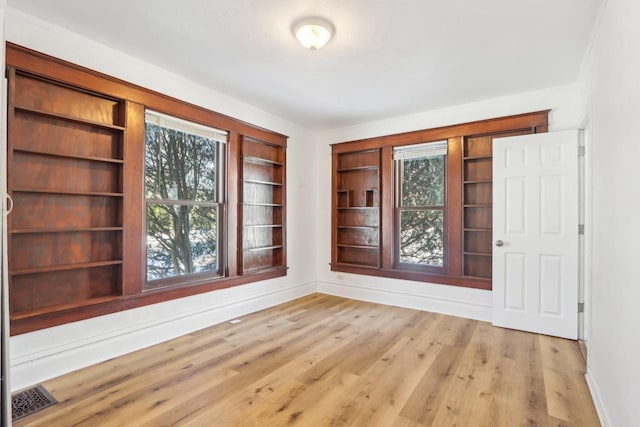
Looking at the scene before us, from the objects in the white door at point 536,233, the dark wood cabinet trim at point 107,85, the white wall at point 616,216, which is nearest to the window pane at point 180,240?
the dark wood cabinet trim at point 107,85

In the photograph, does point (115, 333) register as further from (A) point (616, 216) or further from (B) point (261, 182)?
(A) point (616, 216)

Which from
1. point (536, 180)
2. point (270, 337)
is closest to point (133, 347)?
point (270, 337)

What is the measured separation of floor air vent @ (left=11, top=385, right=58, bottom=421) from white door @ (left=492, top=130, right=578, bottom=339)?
400 cm

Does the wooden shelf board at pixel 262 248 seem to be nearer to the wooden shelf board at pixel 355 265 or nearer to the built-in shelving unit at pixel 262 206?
the built-in shelving unit at pixel 262 206

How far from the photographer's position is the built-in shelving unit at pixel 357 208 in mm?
4797

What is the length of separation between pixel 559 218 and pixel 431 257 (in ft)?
4.90

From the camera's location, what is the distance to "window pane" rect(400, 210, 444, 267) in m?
4.30

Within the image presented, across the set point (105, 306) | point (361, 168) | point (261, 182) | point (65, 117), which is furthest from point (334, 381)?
point (361, 168)

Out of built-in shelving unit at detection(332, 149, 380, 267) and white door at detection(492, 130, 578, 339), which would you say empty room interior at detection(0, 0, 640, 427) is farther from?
built-in shelving unit at detection(332, 149, 380, 267)

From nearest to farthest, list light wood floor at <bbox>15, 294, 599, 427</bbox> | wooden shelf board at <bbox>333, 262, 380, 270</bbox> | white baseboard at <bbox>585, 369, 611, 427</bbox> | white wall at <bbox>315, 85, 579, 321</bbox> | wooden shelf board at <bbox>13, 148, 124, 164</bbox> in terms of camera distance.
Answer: white baseboard at <bbox>585, 369, 611, 427</bbox> → light wood floor at <bbox>15, 294, 599, 427</bbox> → wooden shelf board at <bbox>13, 148, 124, 164</bbox> → white wall at <bbox>315, 85, 579, 321</bbox> → wooden shelf board at <bbox>333, 262, 380, 270</bbox>

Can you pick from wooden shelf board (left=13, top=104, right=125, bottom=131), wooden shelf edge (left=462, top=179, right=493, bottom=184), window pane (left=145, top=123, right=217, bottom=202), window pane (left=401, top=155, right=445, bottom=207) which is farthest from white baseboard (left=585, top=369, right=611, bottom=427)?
wooden shelf board (left=13, top=104, right=125, bottom=131)

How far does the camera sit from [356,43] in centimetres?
262

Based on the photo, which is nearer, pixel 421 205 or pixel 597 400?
pixel 597 400

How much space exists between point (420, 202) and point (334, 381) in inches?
109
